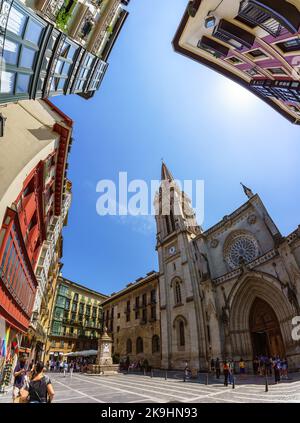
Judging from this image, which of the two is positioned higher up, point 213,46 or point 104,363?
point 213,46

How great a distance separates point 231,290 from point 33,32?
23.7 metres

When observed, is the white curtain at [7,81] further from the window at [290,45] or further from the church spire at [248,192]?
the church spire at [248,192]

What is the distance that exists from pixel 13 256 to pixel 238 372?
67.8 ft

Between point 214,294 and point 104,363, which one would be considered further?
point 104,363

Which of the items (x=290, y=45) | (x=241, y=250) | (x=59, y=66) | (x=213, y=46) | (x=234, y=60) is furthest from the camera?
(x=241, y=250)

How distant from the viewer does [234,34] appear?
1430cm

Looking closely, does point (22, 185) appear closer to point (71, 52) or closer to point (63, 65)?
point (63, 65)

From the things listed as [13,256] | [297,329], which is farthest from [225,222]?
[13,256]

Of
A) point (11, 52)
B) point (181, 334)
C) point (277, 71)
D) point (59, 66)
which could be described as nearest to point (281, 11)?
point (277, 71)

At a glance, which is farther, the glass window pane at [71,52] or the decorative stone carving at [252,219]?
the decorative stone carving at [252,219]

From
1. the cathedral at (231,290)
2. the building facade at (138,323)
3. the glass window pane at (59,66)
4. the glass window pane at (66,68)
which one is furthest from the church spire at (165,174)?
the glass window pane at (59,66)

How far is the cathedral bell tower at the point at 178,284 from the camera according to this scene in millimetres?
24516

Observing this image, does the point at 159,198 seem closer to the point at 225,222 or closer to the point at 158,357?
the point at 225,222

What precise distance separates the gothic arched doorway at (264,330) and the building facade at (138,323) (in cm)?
1386
